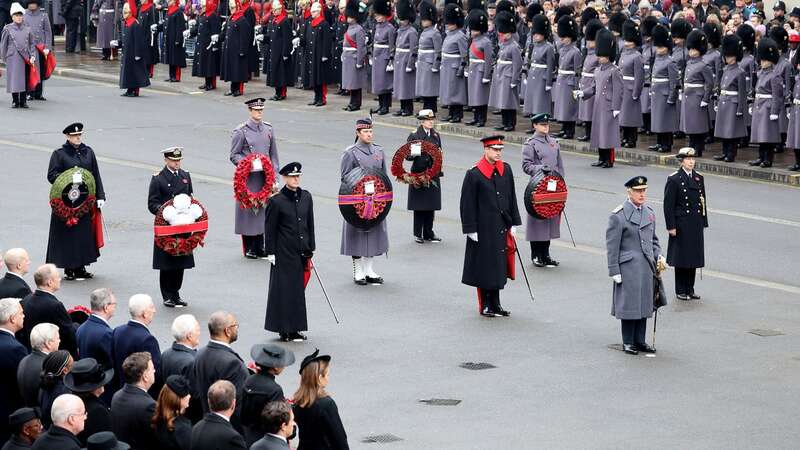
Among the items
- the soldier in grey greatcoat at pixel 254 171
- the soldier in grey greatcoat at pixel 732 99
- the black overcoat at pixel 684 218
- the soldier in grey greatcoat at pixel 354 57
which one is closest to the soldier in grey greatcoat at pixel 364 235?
the soldier in grey greatcoat at pixel 254 171

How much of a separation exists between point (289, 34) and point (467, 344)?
1758 cm

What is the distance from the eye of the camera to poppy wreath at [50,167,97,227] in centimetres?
1703

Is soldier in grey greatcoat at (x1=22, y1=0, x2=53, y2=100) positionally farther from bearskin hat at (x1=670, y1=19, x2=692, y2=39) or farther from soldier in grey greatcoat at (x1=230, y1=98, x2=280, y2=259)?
soldier in grey greatcoat at (x1=230, y1=98, x2=280, y2=259)

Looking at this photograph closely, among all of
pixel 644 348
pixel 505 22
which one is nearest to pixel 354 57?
pixel 505 22

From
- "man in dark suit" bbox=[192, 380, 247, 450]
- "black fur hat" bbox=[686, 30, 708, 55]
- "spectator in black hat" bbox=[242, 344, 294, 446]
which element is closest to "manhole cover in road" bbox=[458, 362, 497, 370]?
"spectator in black hat" bbox=[242, 344, 294, 446]

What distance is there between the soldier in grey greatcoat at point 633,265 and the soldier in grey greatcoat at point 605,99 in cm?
998

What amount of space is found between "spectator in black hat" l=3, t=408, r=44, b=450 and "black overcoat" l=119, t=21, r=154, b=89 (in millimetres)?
22562

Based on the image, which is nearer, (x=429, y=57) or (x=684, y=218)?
(x=684, y=218)

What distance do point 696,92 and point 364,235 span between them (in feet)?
32.5

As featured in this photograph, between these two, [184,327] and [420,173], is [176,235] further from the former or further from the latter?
[184,327]

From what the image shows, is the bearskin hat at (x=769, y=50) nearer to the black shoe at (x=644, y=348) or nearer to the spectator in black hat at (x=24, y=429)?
the black shoe at (x=644, y=348)

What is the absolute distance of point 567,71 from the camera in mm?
27156

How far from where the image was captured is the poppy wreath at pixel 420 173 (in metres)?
19.5

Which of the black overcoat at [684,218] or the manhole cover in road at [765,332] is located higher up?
the black overcoat at [684,218]
